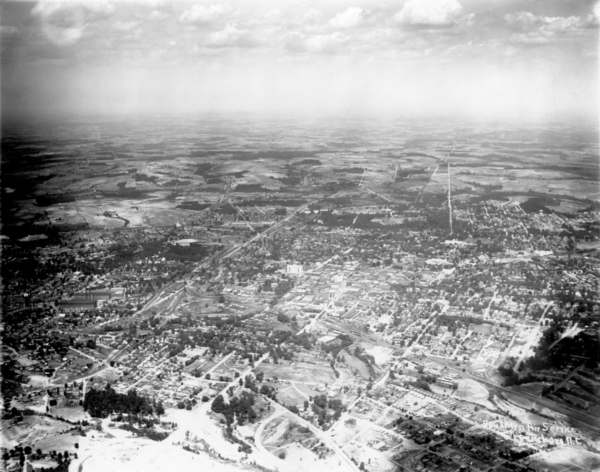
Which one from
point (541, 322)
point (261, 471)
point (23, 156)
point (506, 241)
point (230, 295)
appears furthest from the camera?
point (23, 156)

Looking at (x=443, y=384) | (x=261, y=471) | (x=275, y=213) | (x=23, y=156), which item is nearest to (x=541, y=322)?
(x=443, y=384)

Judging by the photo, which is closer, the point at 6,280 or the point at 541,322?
the point at 541,322

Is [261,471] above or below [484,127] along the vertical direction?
below

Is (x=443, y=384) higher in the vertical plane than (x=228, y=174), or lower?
lower

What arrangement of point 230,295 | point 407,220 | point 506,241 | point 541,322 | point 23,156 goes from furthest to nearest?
point 23,156 → point 407,220 → point 506,241 → point 230,295 → point 541,322

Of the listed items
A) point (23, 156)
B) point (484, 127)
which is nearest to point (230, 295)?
point (23, 156)

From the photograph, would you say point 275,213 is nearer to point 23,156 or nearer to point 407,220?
point 407,220

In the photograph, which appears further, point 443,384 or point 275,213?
point 275,213

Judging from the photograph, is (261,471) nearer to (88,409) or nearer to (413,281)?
(88,409)

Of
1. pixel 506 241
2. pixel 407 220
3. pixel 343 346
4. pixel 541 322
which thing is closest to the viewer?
pixel 343 346
